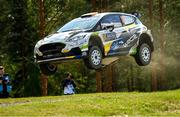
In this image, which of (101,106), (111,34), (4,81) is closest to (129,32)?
(111,34)

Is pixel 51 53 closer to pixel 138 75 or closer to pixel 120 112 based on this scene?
pixel 120 112

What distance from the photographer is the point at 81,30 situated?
17.5 m

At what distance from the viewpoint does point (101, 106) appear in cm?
1727

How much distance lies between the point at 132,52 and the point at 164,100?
233cm

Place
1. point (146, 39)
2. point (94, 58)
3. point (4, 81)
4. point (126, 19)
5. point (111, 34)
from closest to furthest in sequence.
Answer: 1. point (94, 58)
2. point (111, 34)
3. point (126, 19)
4. point (4, 81)
5. point (146, 39)

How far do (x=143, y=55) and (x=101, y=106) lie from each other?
3301 millimetres

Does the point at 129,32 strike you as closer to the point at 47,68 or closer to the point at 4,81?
the point at 47,68

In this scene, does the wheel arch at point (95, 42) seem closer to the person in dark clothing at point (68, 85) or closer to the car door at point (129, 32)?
the car door at point (129, 32)

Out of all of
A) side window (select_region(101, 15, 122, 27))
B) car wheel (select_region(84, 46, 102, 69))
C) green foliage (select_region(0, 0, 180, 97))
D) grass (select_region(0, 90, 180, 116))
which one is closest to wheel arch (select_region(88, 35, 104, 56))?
car wheel (select_region(84, 46, 102, 69))

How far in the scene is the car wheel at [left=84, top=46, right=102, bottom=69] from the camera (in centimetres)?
1717

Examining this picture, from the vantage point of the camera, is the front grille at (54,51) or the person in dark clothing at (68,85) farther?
the person in dark clothing at (68,85)

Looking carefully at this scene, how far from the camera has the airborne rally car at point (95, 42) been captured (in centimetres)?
1695

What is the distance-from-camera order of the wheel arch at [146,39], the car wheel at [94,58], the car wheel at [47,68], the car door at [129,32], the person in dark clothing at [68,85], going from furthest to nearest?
the person in dark clothing at [68,85]
the wheel arch at [146,39]
the car door at [129,32]
the car wheel at [47,68]
the car wheel at [94,58]

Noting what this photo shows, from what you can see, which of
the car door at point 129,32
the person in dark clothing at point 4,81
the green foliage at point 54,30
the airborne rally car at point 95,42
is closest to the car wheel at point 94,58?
the airborne rally car at point 95,42
